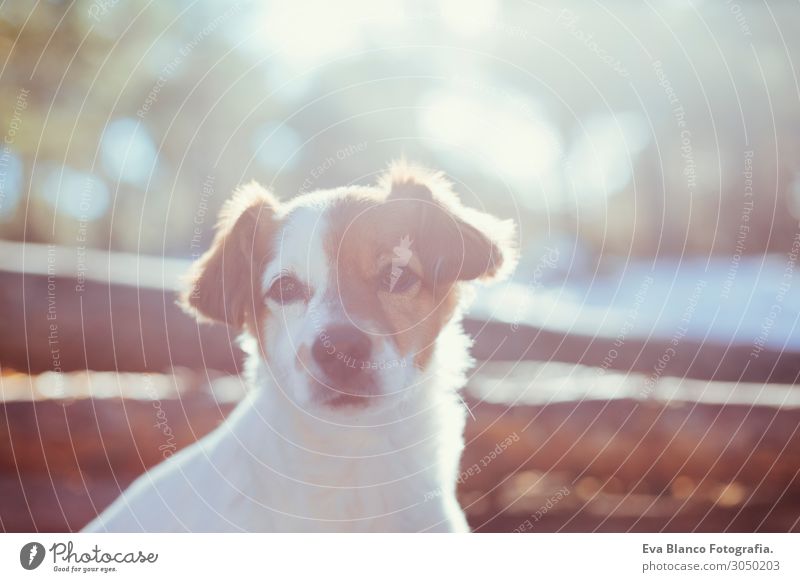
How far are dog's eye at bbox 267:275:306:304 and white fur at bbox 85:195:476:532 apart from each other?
1cm

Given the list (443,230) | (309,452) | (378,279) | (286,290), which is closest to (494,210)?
(443,230)

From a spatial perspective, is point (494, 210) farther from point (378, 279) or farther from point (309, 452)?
point (309, 452)

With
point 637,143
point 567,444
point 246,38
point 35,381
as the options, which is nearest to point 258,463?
point 35,381

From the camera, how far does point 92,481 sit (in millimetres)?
1226

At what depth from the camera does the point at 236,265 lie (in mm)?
1152

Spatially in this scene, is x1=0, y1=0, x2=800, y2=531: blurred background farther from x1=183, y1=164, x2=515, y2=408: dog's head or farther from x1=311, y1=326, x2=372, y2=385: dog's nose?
x1=311, y1=326, x2=372, y2=385: dog's nose

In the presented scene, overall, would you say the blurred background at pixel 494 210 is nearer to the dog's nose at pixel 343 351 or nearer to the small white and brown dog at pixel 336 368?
the small white and brown dog at pixel 336 368

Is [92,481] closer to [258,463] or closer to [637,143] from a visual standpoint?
[258,463]

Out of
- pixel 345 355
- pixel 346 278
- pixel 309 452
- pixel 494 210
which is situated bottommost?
pixel 309 452

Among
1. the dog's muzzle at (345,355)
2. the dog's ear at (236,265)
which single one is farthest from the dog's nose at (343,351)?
the dog's ear at (236,265)

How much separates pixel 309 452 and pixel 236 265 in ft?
1.03

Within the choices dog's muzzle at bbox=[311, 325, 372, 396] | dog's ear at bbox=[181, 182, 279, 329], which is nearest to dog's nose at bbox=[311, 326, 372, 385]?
dog's muzzle at bbox=[311, 325, 372, 396]

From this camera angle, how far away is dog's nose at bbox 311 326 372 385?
105 centimetres
